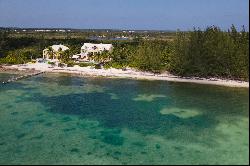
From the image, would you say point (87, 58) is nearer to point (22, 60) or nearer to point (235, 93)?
point (22, 60)

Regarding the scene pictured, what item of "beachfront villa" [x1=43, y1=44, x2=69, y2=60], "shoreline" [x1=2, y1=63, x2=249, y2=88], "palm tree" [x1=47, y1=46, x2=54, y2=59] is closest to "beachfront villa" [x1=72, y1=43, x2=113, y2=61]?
"beachfront villa" [x1=43, y1=44, x2=69, y2=60]

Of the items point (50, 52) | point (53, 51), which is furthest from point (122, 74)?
point (50, 52)

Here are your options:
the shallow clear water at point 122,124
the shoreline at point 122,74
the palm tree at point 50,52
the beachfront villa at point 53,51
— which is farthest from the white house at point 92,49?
the shallow clear water at point 122,124

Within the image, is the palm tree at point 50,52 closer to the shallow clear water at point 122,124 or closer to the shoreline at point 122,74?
the shoreline at point 122,74

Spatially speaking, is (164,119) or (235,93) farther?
(235,93)

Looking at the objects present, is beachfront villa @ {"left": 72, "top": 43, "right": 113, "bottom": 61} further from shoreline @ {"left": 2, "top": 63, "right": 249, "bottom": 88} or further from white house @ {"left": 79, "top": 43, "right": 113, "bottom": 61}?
shoreline @ {"left": 2, "top": 63, "right": 249, "bottom": 88}

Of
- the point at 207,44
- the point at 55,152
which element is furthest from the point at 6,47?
the point at 55,152
